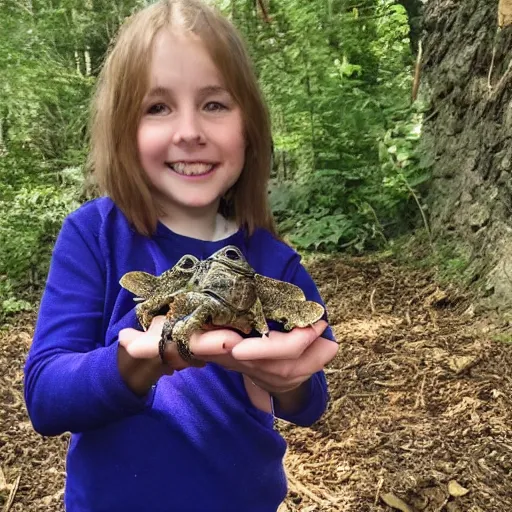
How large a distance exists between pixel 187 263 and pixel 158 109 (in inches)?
19.3

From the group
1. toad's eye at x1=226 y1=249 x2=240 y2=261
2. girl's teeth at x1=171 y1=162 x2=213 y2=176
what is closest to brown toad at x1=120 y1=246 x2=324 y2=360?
toad's eye at x1=226 y1=249 x2=240 y2=261

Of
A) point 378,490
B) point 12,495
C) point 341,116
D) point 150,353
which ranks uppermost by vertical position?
point 150,353

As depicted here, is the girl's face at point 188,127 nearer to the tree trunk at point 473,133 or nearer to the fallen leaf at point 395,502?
the fallen leaf at point 395,502

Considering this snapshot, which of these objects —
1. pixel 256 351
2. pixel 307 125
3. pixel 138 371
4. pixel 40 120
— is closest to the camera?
pixel 256 351

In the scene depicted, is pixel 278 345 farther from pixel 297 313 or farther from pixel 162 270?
pixel 162 270

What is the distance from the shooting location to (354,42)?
21.5 feet

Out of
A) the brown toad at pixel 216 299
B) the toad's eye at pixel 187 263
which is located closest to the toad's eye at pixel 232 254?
the brown toad at pixel 216 299

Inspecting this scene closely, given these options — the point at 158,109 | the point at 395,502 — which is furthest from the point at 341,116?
the point at 158,109

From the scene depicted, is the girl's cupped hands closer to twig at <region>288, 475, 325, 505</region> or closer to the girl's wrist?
the girl's wrist

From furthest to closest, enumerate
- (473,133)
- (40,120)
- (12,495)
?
(40,120) < (473,133) < (12,495)

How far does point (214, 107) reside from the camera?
1614 mm

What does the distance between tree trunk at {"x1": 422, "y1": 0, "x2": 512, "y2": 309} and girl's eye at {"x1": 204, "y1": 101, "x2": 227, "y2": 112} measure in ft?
9.79

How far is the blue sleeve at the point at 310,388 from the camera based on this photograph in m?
1.61

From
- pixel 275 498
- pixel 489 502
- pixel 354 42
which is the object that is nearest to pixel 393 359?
pixel 489 502
